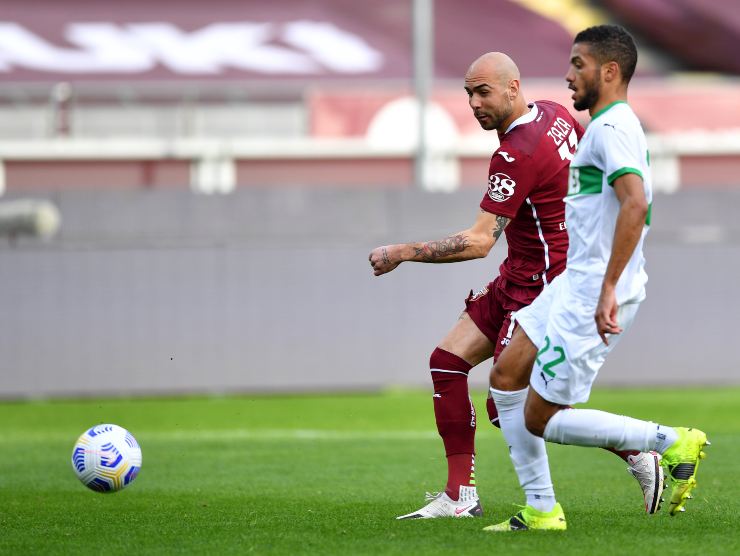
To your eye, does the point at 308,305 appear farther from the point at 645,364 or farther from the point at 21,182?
the point at 21,182

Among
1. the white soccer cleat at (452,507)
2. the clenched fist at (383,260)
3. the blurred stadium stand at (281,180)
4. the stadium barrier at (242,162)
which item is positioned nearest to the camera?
the clenched fist at (383,260)

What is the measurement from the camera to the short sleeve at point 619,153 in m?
5.67

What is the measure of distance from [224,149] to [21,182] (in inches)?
137

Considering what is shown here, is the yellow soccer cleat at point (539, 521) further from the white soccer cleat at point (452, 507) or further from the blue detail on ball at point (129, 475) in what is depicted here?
the blue detail on ball at point (129, 475)

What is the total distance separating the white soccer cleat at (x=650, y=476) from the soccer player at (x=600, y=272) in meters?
0.62

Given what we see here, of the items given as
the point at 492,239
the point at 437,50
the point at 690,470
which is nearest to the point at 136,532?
the point at 492,239

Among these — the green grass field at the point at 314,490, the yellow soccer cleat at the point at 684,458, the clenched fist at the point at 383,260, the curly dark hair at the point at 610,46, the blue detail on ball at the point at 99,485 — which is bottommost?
the green grass field at the point at 314,490

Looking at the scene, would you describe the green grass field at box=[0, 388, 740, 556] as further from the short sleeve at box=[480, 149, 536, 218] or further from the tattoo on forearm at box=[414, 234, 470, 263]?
the short sleeve at box=[480, 149, 536, 218]

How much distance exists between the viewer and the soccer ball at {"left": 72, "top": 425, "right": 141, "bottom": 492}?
7.52 metres

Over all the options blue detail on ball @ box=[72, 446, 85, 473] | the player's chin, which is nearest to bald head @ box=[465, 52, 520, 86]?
the player's chin

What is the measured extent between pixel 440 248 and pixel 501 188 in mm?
425

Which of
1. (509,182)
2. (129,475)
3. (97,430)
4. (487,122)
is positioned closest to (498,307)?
(509,182)

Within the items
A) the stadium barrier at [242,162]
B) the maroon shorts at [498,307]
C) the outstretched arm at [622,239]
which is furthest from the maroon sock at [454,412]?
the stadium barrier at [242,162]

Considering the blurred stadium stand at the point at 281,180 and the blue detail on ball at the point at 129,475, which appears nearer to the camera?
the blue detail on ball at the point at 129,475
